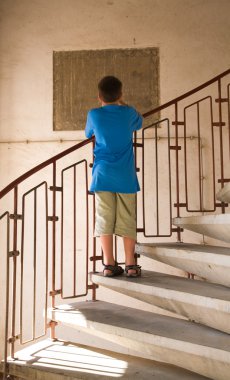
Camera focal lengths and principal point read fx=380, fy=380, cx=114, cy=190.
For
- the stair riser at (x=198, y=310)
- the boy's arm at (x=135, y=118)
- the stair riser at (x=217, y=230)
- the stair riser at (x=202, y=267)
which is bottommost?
the stair riser at (x=198, y=310)

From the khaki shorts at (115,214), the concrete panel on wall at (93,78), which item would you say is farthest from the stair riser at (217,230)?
the concrete panel on wall at (93,78)

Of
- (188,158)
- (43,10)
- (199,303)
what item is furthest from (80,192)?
(199,303)

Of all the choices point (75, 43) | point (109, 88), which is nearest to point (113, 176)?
point (109, 88)

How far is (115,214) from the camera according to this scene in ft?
8.35

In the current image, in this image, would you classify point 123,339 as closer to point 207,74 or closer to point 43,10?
point 207,74

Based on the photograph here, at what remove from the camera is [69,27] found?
4.88 meters

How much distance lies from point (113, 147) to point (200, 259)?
2.95 ft

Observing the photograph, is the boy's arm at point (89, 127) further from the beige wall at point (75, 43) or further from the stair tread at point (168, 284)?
the beige wall at point (75, 43)

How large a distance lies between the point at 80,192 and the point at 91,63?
1.64 meters

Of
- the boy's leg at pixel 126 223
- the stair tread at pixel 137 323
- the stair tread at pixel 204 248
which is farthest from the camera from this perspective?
the boy's leg at pixel 126 223

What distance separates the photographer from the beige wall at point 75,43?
15.4 ft

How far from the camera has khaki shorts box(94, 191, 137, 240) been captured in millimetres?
2506

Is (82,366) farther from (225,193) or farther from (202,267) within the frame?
(225,193)

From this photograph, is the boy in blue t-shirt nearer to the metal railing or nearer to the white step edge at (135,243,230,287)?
the white step edge at (135,243,230,287)
